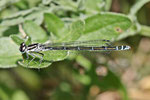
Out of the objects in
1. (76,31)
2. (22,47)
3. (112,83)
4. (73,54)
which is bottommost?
(112,83)

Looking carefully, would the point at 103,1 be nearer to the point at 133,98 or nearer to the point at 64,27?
the point at 64,27

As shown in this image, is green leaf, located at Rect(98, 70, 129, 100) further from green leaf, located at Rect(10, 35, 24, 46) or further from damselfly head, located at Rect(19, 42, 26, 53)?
green leaf, located at Rect(10, 35, 24, 46)

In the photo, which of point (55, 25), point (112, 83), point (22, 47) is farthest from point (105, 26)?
point (112, 83)

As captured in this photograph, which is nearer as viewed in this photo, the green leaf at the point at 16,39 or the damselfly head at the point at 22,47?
the green leaf at the point at 16,39

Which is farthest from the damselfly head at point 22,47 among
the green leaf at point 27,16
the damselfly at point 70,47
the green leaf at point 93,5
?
the green leaf at point 93,5

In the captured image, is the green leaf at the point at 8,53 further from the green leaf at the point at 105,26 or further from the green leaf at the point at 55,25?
the green leaf at the point at 105,26

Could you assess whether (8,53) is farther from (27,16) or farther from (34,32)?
(27,16)
